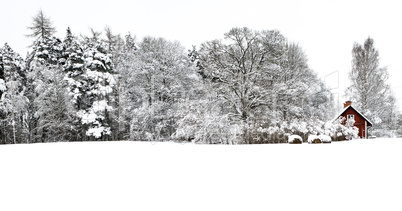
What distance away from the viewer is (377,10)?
59.8 feet

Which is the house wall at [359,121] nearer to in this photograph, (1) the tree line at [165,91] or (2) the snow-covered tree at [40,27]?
(1) the tree line at [165,91]

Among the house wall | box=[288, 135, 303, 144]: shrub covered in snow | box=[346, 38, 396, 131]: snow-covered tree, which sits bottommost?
box=[288, 135, 303, 144]: shrub covered in snow

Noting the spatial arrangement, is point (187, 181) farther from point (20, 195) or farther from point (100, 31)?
point (100, 31)

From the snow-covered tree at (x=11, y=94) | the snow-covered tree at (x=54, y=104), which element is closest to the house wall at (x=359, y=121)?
the snow-covered tree at (x=54, y=104)

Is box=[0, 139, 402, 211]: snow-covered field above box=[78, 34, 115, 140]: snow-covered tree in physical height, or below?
below

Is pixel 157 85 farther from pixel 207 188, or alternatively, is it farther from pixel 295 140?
pixel 207 188

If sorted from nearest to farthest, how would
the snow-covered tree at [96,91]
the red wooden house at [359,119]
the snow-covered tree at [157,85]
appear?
1. the snow-covered tree at [157,85]
2. the snow-covered tree at [96,91]
3. the red wooden house at [359,119]

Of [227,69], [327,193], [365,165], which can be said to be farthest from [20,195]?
[227,69]

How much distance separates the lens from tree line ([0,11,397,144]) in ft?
42.1

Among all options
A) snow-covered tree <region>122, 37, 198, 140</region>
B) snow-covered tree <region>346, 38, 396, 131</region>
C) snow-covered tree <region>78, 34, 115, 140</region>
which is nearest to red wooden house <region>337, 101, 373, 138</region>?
snow-covered tree <region>346, 38, 396, 131</region>

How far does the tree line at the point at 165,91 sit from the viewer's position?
12836 mm

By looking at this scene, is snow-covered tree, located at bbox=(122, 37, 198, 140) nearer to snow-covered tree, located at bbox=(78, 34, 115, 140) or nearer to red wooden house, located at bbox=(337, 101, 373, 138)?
snow-covered tree, located at bbox=(78, 34, 115, 140)

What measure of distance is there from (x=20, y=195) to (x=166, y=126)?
14129 millimetres

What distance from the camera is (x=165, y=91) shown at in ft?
56.6
